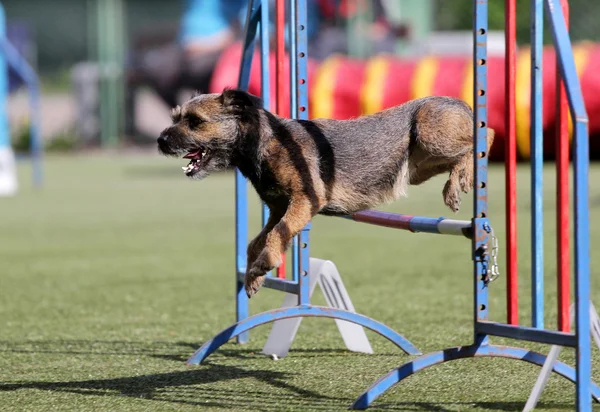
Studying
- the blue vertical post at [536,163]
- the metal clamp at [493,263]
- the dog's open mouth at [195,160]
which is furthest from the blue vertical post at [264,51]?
the blue vertical post at [536,163]

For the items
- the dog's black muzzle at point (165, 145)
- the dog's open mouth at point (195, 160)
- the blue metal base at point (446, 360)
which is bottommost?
the blue metal base at point (446, 360)

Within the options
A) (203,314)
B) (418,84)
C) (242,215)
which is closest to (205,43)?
(418,84)

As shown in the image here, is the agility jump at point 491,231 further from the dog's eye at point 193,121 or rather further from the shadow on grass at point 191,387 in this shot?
the dog's eye at point 193,121

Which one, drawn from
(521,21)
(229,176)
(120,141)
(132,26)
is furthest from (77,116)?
(521,21)

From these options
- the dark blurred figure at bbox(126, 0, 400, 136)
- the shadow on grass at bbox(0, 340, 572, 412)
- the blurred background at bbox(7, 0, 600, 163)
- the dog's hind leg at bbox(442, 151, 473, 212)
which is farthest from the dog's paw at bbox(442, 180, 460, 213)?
the dark blurred figure at bbox(126, 0, 400, 136)

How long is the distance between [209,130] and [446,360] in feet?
3.31

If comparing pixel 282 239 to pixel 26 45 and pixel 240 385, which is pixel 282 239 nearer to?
Answer: pixel 240 385

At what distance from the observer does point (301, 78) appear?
3.77 m

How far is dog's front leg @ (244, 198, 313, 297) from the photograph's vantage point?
3.16m

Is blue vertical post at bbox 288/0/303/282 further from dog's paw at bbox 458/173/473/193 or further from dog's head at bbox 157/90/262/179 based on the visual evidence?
dog's paw at bbox 458/173/473/193

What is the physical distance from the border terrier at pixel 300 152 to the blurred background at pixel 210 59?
9859mm

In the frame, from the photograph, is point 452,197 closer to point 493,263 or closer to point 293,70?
point 493,263

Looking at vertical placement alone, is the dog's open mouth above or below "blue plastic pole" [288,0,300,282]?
below

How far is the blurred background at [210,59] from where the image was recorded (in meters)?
14.8
